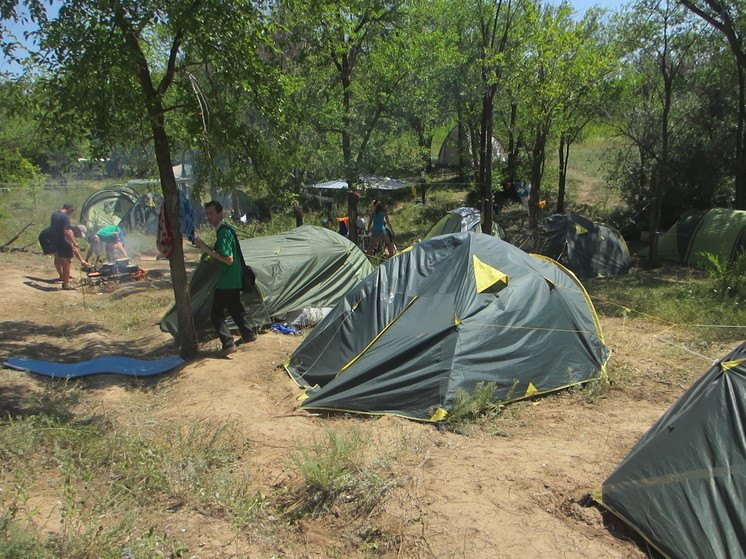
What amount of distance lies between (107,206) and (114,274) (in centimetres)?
790

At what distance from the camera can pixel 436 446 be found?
471 centimetres

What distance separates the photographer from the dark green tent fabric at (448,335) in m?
5.46

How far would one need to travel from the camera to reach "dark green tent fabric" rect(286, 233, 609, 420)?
17.9 feet

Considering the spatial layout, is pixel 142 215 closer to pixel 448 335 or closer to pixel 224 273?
pixel 224 273

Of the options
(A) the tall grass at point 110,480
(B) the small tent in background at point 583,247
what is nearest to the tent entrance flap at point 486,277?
(A) the tall grass at point 110,480

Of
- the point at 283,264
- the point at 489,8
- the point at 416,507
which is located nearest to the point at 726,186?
the point at 489,8

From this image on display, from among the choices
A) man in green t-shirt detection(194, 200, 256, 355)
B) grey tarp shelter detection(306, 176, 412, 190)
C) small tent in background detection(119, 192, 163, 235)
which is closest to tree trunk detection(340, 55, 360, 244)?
→ grey tarp shelter detection(306, 176, 412, 190)

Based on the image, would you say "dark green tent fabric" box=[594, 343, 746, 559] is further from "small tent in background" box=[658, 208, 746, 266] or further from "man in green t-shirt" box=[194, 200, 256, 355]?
"small tent in background" box=[658, 208, 746, 266]

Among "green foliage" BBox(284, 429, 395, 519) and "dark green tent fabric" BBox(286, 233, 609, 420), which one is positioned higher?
"dark green tent fabric" BBox(286, 233, 609, 420)

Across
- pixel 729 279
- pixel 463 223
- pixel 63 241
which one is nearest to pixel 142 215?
pixel 63 241

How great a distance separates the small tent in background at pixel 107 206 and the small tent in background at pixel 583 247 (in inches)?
531

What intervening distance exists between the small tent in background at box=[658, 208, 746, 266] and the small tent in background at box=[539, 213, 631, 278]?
5.29 feet

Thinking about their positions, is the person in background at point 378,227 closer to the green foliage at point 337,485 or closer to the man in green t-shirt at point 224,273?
the man in green t-shirt at point 224,273

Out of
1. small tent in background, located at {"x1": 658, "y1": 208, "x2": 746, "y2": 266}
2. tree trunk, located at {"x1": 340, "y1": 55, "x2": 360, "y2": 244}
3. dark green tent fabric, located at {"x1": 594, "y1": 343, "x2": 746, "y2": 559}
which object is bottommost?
dark green tent fabric, located at {"x1": 594, "y1": 343, "x2": 746, "y2": 559}
